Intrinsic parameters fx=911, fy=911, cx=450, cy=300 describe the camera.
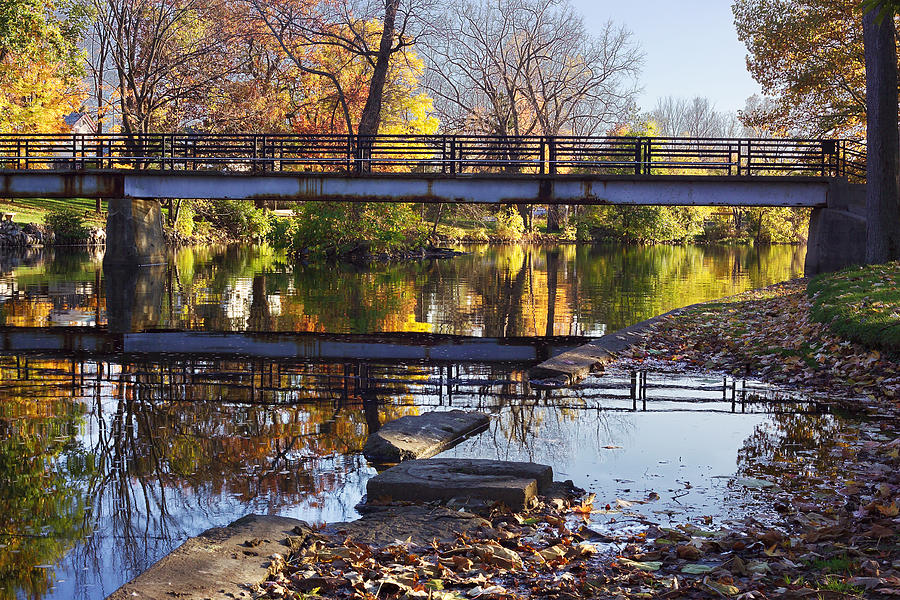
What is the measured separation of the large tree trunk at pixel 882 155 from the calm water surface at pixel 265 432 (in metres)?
5.69

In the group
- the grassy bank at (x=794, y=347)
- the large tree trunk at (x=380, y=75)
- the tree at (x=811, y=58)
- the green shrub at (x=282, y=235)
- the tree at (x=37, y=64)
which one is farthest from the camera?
the green shrub at (x=282, y=235)

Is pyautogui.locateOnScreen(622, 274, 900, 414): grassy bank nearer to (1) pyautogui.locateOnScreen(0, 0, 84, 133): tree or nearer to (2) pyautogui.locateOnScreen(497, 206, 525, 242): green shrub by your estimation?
(1) pyautogui.locateOnScreen(0, 0, 84, 133): tree

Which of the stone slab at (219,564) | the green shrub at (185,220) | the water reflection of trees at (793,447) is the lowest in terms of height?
the stone slab at (219,564)

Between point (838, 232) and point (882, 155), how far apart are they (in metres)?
5.24

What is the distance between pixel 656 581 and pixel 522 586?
2.50 feet

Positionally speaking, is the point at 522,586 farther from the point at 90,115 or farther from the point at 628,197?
the point at 90,115

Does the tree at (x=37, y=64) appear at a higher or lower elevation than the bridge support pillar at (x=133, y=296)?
higher

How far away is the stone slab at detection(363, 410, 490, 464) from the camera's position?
844cm

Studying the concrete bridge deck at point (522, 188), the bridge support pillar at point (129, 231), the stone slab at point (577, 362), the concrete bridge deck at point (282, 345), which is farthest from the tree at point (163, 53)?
the stone slab at point (577, 362)

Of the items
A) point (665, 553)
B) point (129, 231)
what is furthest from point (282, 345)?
point (129, 231)

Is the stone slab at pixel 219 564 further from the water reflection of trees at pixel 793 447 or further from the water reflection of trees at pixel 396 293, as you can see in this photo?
the water reflection of trees at pixel 396 293

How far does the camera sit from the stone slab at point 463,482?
6828mm

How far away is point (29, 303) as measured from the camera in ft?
74.7

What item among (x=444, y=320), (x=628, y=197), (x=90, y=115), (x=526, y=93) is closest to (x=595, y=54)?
(x=526, y=93)
